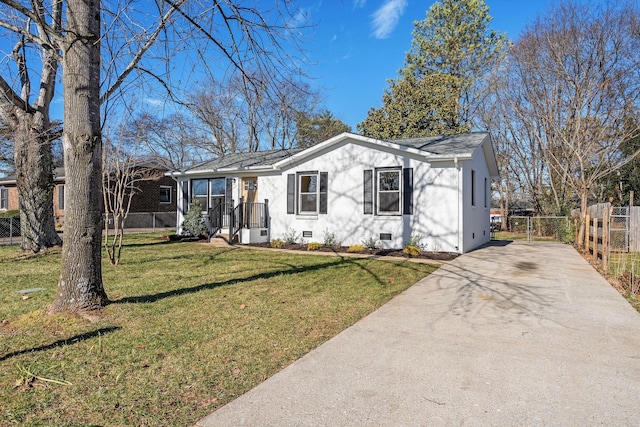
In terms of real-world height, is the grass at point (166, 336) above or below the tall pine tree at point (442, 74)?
below

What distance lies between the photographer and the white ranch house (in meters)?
10.8

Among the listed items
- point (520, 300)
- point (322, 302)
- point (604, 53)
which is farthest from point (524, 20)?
point (322, 302)

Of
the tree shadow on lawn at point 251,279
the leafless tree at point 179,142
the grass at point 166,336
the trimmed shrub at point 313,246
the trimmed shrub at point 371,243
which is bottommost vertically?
the grass at point 166,336

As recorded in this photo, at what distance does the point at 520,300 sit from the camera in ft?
18.7

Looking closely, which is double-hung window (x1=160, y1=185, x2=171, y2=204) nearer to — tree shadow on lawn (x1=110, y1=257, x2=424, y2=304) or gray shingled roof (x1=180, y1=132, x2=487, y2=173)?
gray shingled roof (x1=180, y1=132, x2=487, y2=173)

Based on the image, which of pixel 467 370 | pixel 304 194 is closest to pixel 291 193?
pixel 304 194

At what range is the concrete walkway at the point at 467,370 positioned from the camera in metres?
2.53

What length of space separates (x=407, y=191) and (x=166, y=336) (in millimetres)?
8484

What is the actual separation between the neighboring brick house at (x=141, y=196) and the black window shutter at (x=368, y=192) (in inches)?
586

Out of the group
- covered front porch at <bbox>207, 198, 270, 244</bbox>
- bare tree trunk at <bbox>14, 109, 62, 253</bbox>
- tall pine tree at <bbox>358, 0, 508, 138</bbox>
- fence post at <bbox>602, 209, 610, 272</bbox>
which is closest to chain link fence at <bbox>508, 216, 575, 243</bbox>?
tall pine tree at <bbox>358, 0, 508, 138</bbox>

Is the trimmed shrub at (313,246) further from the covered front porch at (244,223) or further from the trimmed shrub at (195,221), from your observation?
the trimmed shrub at (195,221)

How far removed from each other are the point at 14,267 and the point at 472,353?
374 inches

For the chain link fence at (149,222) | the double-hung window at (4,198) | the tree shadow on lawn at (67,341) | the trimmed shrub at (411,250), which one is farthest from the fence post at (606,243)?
the double-hung window at (4,198)

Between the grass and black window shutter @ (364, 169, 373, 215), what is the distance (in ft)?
12.9
